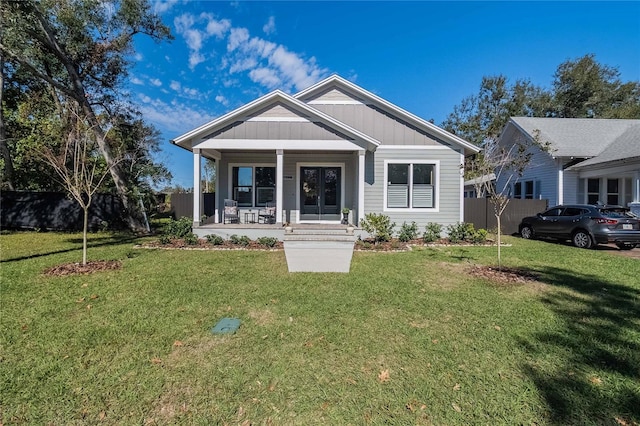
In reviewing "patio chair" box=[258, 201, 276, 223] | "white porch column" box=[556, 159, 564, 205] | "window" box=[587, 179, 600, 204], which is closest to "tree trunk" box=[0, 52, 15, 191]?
"patio chair" box=[258, 201, 276, 223]

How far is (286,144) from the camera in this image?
10688mm

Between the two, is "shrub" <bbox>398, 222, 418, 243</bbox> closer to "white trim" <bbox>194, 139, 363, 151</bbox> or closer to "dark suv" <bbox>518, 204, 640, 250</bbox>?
"white trim" <bbox>194, 139, 363, 151</bbox>

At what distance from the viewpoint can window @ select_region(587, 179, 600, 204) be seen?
15689 mm

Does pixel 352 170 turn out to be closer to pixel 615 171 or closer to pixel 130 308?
pixel 130 308

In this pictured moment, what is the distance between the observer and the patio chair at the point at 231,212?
37.8 ft

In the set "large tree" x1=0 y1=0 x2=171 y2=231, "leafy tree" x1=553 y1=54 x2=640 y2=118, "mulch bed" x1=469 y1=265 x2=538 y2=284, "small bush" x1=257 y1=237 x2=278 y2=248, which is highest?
"leafy tree" x1=553 y1=54 x2=640 y2=118

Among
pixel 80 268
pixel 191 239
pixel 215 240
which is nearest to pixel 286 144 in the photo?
pixel 215 240

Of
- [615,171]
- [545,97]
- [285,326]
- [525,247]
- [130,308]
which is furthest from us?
[545,97]

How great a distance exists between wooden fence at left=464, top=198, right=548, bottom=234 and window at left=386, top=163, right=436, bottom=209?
10.7ft

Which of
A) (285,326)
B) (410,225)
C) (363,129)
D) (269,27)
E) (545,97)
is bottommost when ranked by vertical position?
(285,326)

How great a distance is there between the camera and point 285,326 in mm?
3936

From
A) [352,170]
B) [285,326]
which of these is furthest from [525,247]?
[285,326]

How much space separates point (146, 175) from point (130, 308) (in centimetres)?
1457

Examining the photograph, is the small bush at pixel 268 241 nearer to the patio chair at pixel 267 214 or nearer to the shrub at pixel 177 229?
the patio chair at pixel 267 214
